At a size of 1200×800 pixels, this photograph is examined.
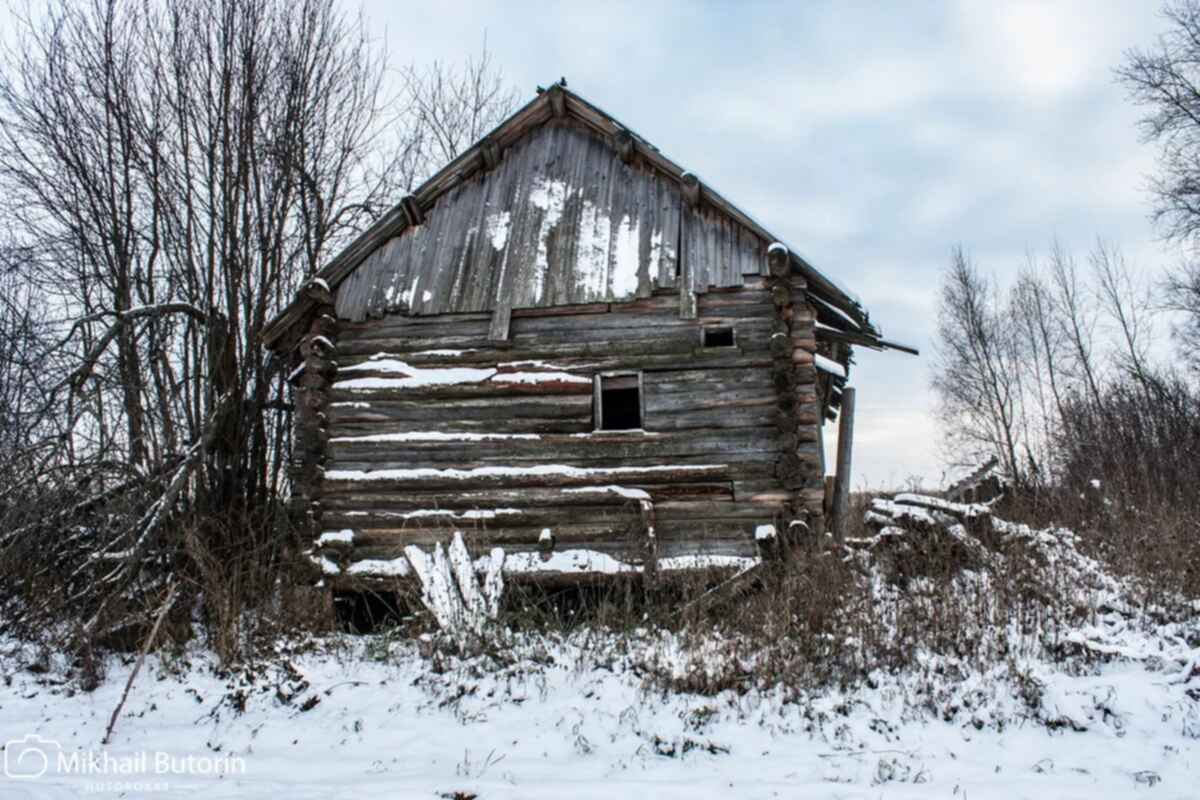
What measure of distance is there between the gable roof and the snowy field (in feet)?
15.8

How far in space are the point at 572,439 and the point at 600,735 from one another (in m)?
4.34

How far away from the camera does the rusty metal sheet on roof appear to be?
9.95 metres

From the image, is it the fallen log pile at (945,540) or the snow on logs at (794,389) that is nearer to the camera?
the fallen log pile at (945,540)

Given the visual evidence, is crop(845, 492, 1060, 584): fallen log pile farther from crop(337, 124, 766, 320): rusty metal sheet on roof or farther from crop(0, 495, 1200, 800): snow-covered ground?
crop(337, 124, 766, 320): rusty metal sheet on roof

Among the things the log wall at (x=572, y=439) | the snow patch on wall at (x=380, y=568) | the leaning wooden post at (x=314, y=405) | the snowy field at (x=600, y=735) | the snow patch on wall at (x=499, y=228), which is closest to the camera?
the snowy field at (x=600, y=735)

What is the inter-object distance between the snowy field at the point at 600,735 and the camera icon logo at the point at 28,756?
0.04 meters

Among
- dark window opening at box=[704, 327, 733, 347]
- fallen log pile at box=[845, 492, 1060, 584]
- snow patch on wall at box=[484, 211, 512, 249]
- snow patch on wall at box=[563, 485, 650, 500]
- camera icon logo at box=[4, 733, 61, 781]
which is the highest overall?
snow patch on wall at box=[484, 211, 512, 249]

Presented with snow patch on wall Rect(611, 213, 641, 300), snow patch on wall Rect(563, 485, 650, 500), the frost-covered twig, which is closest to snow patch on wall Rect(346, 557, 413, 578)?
the frost-covered twig

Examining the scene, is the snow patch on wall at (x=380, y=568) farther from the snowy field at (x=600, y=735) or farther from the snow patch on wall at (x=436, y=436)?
the snowy field at (x=600, y=735)

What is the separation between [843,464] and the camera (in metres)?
10.3

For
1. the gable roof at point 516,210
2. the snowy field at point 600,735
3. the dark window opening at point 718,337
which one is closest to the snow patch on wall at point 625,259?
the gable roof at point 516,210

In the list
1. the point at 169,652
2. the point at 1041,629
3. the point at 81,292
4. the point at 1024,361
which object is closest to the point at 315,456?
the point at 169,652

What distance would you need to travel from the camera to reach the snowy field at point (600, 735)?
16.1ft

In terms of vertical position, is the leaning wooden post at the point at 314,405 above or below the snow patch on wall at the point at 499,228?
below
